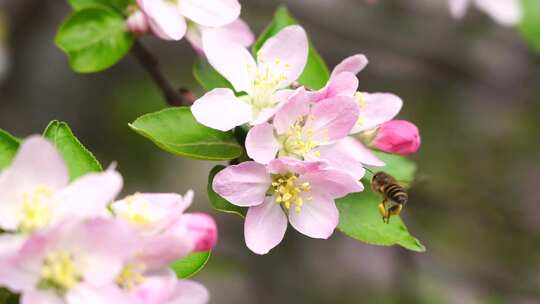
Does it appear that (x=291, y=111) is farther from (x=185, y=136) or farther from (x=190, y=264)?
(x=190, y=264)

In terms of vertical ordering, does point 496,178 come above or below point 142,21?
above

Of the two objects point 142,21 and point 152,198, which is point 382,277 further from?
point 152,198

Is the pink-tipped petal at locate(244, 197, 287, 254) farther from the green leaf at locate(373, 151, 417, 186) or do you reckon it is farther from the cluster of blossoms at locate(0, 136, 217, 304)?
the green leaf at locate(373, 151, 417, 186)

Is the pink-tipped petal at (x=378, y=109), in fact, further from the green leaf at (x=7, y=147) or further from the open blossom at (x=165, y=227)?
the green leaf at (x=7, y=147)

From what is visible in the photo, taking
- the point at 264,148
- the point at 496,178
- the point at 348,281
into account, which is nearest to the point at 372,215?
the point at 264,148

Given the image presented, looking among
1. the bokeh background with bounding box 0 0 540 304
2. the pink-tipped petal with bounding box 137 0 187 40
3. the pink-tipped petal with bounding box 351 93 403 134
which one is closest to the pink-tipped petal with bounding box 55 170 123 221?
the pink-tipped petal with bounding box 137 0 187 40

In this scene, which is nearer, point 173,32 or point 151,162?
point 173,32
